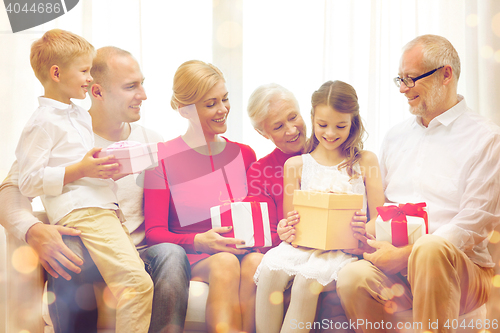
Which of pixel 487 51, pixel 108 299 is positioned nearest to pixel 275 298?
pixel 108 299

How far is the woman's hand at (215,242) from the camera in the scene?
5.40ft

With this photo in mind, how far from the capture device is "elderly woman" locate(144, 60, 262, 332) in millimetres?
1689

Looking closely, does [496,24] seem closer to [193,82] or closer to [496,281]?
[496,281]

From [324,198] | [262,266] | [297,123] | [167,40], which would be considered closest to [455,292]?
[324,198]

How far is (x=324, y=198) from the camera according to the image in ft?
5.00

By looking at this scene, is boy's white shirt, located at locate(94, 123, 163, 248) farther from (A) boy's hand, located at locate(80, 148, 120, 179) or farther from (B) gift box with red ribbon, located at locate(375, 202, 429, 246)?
(B) gift box with red ribbon, located at locate(375, 202, 429, 246)

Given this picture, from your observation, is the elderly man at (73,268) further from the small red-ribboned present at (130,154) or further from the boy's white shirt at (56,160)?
the small red-ribboned present at (130,154)

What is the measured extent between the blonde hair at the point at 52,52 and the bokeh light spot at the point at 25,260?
70 centimetres

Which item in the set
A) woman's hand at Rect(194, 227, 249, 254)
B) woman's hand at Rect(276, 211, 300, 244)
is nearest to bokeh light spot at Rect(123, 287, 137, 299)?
woman's hand at Rect(194, 227, 249, 254)

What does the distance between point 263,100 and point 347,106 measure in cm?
44

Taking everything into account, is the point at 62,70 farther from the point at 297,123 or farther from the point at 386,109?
the point at 386,109

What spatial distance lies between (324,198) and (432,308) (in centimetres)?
55

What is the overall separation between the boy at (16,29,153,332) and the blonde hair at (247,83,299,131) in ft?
2.54

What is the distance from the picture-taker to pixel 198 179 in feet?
6.23
